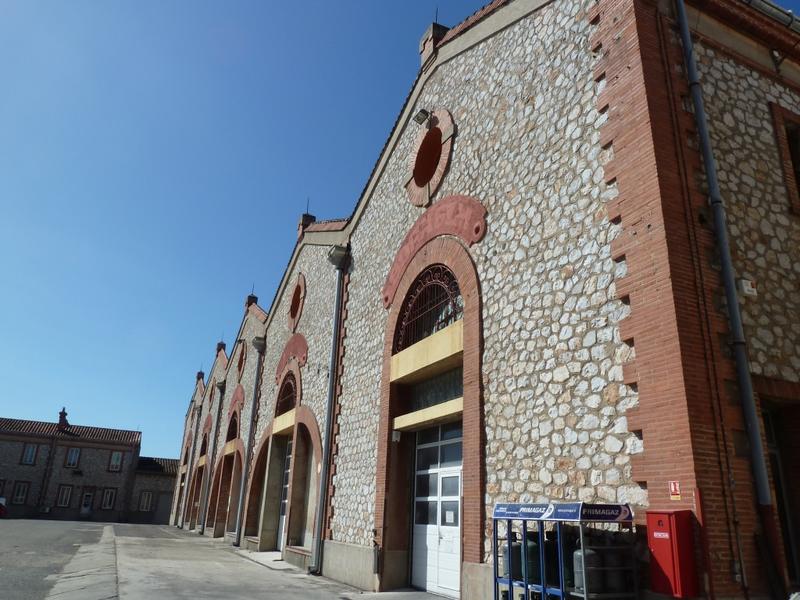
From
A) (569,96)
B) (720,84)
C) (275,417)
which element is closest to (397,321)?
(569,96)

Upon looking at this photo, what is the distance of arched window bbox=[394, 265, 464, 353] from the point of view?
945 centimetres

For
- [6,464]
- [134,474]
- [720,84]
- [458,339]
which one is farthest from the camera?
[134,474]

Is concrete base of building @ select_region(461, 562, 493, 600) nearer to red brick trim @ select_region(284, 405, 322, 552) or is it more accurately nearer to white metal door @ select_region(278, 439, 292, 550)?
red brick trim @ select_region(284, 405, 322, 552)

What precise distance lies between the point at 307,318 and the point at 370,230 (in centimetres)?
462

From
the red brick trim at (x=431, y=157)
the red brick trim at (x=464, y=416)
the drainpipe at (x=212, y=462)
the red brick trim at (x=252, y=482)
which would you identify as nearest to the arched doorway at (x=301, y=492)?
the red brick trim at (x=252, y=482)

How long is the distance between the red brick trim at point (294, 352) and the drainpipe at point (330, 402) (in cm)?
263

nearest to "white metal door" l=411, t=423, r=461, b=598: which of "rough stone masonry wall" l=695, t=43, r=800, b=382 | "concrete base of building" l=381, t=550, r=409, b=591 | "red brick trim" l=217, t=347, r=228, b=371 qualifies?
"concrete base of building" l=381, t=550, r=409, b=591

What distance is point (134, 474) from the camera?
49.7 metres

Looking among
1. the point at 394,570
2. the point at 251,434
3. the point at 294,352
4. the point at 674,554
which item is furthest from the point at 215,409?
the point at 674,554

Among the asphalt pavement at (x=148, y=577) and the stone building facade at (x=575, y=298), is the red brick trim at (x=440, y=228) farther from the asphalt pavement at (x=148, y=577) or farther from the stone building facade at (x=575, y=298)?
the asphalt pavement at (x=148, y=577)

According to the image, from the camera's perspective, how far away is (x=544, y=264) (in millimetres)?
7074

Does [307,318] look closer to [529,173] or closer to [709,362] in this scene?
[529,173]

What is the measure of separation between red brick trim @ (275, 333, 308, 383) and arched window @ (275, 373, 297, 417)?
17.4 inches

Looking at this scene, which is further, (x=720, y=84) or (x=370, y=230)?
(x=370, y=230)
